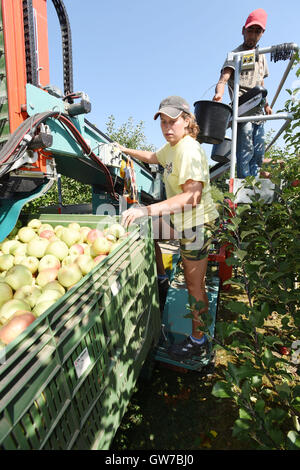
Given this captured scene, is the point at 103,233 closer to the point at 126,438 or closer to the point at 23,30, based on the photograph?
the point at 126,438

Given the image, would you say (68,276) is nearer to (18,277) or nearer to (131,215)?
(18,277)

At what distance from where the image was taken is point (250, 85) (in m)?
4.00

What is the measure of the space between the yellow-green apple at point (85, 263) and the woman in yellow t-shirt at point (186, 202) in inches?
17.9

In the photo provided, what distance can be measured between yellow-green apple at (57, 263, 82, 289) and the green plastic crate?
414mm

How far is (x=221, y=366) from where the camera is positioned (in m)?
2.71

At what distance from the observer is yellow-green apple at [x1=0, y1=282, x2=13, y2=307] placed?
5.60 feet

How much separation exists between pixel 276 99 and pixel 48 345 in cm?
568

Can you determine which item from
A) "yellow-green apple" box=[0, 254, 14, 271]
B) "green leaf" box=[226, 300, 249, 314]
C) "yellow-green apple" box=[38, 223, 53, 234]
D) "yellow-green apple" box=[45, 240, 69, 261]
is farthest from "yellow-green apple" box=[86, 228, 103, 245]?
"green leaf" box=[226, 300, 249, 314]

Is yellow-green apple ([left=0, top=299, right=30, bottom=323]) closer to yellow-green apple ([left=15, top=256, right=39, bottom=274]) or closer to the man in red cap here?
yellow-green apple ([left=15, top=256, right=39, bottom=274])

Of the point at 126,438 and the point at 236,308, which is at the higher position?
the point at 236,308

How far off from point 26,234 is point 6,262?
0.41 metres

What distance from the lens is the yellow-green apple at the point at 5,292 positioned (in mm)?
1707

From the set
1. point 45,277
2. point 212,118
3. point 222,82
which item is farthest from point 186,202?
point 222,82

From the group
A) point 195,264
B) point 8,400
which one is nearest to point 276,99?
point 195,264
